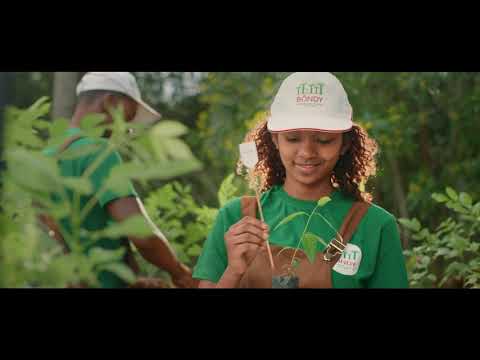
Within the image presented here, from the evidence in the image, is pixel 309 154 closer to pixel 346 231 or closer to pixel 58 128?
pixel 346 231

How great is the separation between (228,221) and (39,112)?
0.76m

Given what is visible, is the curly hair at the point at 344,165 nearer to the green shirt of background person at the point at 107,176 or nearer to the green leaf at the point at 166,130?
the green shirt of background person at the point at 107,176

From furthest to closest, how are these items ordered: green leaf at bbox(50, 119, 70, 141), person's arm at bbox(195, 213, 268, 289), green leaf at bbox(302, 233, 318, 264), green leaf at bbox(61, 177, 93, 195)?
person's arm at bbox(195, 213, 268, 289) → green leaf at bbox(302, 233, 318, 264) → green leaf at bbox(50, 119, 70, 141) → green leaf at bbox(61, 177, 93, 195)

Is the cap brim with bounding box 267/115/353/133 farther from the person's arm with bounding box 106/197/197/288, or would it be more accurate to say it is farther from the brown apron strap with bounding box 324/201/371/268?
the person's arm with bounding box 106/197/197/288

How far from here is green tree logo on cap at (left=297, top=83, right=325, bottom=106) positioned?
98.0 inches

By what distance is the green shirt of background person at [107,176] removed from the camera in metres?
2.22

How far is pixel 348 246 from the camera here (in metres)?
2.39

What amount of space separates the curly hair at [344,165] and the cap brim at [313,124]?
0.46 feet

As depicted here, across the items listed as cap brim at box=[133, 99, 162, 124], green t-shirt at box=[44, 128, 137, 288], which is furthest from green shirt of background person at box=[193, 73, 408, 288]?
cap brim at box=[133, 99, 162, 124]

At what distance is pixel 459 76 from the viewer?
204 inches

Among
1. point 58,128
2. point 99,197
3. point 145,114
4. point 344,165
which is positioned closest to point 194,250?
point 145,114

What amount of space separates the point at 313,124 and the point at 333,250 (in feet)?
1.30

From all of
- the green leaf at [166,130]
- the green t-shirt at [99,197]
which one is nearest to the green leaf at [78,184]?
the green leaf at [166,130]
